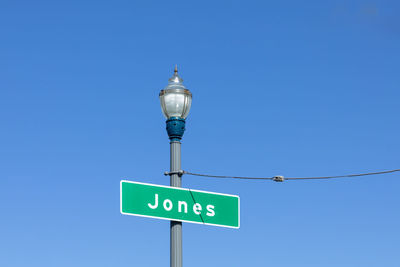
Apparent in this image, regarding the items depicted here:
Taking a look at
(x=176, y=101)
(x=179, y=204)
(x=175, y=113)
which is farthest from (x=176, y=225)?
(x=176, y=101)

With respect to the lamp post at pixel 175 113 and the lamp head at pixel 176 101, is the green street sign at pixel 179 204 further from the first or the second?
the lamp head at pixel 176 101

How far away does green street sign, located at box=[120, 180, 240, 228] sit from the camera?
8180 mm

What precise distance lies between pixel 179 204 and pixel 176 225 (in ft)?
0.92

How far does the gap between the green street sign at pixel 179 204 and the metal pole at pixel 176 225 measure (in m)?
0.14

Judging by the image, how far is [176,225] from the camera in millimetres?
8547

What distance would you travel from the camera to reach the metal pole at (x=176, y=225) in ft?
27.6

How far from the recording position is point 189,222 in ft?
28.1

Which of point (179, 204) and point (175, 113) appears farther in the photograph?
point (175, 113)

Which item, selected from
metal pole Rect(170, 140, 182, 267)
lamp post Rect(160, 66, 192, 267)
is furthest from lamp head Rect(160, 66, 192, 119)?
metal pole Rect(170, 140, 182, 267)

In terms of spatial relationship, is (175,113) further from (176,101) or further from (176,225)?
(176,225)

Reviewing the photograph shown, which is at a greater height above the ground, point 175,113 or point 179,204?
point 175,113

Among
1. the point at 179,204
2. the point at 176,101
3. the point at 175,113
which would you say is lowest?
the point at 179,204

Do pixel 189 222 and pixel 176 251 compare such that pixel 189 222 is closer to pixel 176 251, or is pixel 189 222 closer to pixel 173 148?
pixel 176 251

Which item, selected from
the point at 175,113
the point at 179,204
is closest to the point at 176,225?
the point at 179,204
